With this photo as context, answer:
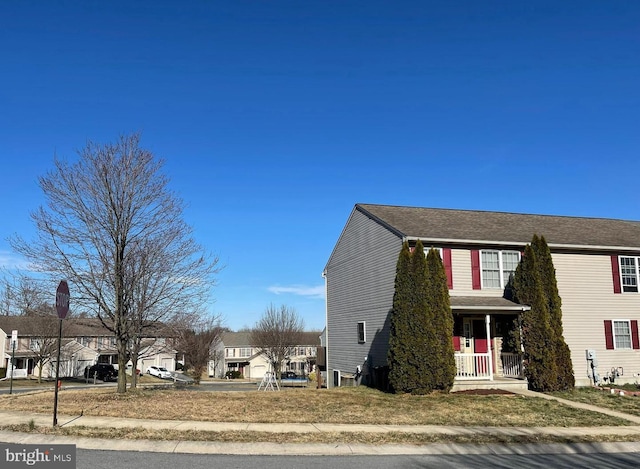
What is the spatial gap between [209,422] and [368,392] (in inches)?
344

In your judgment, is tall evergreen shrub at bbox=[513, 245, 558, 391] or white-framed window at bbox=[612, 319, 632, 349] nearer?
tall evergreen shrub at bbox=[513, 245, 558, 391]

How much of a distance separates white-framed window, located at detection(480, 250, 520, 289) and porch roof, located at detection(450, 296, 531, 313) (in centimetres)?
121

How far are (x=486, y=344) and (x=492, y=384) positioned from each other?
10.4 ft

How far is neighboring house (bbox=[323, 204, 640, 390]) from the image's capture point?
2161 centimetres

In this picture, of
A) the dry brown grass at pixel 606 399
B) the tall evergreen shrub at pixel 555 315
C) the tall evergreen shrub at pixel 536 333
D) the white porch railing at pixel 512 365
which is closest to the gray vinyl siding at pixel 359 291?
the white porch railing at pixel 512 365

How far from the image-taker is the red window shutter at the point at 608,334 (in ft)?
75.9

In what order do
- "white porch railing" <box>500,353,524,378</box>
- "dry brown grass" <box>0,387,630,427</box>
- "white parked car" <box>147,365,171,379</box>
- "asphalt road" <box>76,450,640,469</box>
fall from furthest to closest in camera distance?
"white parked car" <box>147,365,171,379</box> < "white porch railing" <box>500,353,524,378</box> < "dry brown grass" <box>0,387,630,427</box> < "asphalt road" <box>76,450,640,469</box>

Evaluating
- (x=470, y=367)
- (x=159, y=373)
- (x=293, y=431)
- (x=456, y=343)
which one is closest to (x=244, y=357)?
(x=159, y=373)

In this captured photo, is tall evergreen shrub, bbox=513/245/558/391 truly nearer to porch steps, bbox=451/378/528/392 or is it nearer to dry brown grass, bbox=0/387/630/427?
porch steps, bbox=451/378/528/392

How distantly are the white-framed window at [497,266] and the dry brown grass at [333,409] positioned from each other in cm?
626

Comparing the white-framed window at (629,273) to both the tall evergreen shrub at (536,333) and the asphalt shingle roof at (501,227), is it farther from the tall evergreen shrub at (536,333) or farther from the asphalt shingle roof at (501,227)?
the tall evergreen shrub at (536,333)

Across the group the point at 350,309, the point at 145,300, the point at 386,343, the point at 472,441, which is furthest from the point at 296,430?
the point at 350,309

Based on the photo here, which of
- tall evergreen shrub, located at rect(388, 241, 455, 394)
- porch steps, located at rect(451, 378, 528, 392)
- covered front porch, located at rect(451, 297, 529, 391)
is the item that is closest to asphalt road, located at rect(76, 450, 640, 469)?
tall evergreen shrub, located at rect(388, 241, 455, 394)

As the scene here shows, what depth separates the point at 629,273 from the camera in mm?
24078
